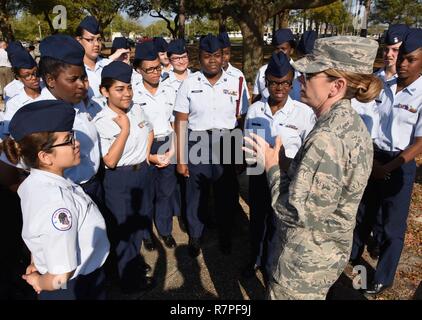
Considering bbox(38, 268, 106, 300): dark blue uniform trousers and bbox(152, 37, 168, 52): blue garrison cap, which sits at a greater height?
bbox(152, 37, 168, 52): blue garrison cap

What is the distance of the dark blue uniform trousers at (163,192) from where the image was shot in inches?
158

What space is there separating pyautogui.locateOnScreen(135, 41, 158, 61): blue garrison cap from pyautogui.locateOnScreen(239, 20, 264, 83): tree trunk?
9.57m

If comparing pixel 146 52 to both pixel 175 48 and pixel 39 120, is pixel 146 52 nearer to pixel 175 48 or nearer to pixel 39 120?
pixel 175 48

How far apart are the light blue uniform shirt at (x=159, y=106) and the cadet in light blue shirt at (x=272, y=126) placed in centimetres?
117

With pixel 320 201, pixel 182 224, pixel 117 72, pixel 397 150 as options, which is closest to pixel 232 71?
pixel 117 72

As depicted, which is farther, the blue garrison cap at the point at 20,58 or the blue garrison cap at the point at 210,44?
the blue garrison cap at the point at 20,58

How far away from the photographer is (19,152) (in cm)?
188

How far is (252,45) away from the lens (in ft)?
43.0

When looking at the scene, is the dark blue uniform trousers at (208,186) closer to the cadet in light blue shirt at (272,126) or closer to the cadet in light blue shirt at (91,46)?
the cadet in light blue shirt at (272,126)

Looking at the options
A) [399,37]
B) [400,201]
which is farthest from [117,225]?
[399,37]

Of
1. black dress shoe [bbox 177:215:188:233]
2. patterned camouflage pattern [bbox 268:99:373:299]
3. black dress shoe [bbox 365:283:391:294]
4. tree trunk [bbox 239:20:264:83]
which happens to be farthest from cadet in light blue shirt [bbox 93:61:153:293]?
tree trunk [bbox 239:20:264:83]

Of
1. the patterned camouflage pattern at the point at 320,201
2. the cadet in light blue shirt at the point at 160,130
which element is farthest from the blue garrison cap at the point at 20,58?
the patterned camouflage pattern at the point at 320,201

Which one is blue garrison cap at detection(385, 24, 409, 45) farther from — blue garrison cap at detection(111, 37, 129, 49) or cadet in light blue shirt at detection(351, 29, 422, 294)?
blue garrison cap at detection(111, 37, 129, 49)

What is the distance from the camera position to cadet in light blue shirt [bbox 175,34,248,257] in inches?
144
